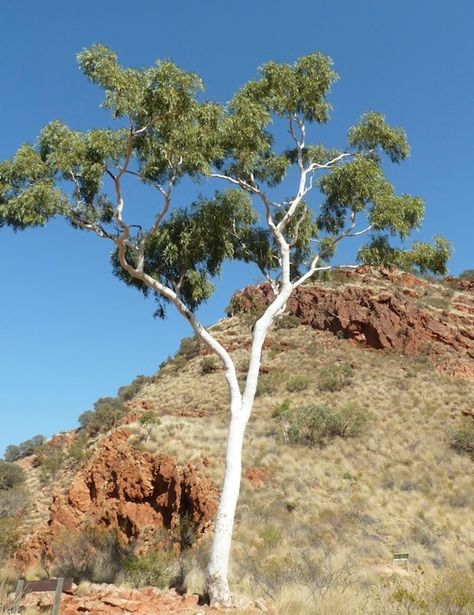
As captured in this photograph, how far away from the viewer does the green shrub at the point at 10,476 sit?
3098 centimetres

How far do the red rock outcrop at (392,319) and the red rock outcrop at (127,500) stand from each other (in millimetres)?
21854

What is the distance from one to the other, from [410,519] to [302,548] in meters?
5.16

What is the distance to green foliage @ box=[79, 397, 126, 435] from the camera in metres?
39.4

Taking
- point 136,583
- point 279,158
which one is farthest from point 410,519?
point 279,158

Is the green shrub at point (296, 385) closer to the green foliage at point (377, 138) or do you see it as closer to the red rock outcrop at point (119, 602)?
the green foliage at point (377, 138)

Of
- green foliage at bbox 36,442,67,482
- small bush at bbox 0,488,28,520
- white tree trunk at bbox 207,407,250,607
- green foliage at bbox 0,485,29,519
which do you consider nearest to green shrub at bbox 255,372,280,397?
green foliage at bbox 36,442,67,482

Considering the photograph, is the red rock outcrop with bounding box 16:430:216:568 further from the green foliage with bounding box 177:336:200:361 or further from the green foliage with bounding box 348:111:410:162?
the green foliage with bounding box 177:336:200:361

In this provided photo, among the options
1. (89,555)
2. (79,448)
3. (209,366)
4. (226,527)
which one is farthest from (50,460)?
(226,527)

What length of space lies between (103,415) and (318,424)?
22.5 metres

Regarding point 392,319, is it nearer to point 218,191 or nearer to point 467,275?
point 467,275

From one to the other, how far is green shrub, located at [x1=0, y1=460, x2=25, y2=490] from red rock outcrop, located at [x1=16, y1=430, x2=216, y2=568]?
1484cm

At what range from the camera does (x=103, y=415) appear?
42.5m

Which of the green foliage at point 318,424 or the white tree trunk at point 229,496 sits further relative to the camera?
the green foliage at point 318,424

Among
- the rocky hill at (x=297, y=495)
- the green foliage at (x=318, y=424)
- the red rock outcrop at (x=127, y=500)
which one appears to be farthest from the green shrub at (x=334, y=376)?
the red rock outcrop at (x=127, y=500)
